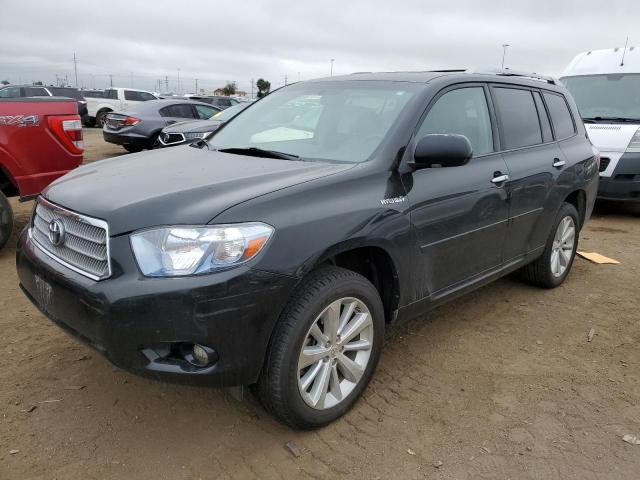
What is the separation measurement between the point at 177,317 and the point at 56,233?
866mm

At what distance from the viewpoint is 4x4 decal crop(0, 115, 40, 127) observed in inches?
190

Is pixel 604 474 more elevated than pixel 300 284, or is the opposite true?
pixel 300 284

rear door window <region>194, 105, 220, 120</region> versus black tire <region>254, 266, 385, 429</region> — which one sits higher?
rear door window <region>194, 105, 220, 120</region>

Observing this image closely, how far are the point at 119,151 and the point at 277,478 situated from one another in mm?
13533

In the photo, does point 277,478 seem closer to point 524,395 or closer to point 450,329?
point 524,395

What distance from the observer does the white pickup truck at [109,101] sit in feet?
78.9

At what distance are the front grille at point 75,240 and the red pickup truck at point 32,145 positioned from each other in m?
2.53

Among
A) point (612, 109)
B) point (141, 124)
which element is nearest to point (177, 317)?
point (612, 109)

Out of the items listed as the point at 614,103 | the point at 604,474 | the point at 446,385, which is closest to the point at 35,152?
the point at 446,385

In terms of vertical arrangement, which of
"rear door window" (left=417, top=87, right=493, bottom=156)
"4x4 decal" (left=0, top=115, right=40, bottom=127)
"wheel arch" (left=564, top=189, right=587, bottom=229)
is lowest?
"wheel arch" (left=564, top=189, right=587, bottom=229)

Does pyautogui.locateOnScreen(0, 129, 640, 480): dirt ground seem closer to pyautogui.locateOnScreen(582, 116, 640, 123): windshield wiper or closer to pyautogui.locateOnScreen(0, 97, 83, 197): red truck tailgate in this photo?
pyautogui.locateOnScreen(0, 97, 83, 197): red truck tailgate

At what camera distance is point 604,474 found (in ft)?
7.97

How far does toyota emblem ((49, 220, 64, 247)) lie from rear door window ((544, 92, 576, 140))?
3.80 m

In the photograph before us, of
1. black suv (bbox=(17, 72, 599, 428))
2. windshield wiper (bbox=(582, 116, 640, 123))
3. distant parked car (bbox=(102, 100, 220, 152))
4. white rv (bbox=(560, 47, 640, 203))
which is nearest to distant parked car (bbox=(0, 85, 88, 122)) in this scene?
distant parked car (bbox=(102, 100, 220, 152))
